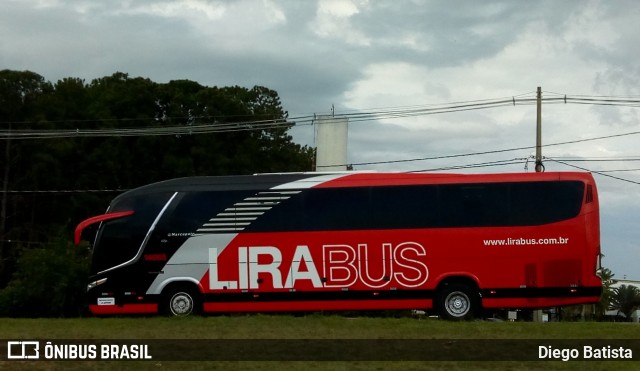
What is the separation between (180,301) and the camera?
2372 cm

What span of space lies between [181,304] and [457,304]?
277 inches

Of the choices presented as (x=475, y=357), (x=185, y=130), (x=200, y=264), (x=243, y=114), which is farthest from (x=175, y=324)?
(x=243, y=114)

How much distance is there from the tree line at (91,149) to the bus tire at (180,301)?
28170 millimetres

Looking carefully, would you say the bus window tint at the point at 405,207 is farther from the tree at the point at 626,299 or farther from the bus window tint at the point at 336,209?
the tree at the point at 626,299

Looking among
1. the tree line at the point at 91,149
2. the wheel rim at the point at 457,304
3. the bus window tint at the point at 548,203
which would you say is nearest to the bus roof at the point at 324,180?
the bus window tint at the point at 548,203

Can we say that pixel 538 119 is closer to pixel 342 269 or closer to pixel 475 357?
pixel 342 269

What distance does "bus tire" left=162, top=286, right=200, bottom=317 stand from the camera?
2369 cm

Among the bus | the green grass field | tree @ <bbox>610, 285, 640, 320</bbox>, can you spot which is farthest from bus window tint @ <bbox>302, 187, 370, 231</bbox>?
tree @ <bbox>610, 285, 640, 320</bbox>

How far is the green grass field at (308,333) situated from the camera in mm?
12969

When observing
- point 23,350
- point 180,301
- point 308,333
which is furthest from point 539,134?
point 23,350

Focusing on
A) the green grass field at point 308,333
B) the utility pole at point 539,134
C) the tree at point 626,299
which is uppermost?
the utility pole at point 539,134

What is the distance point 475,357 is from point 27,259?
23249 millimetres

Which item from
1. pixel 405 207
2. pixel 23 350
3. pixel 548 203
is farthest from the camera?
pixel 405 207

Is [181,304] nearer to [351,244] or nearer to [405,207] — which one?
[351,244]
